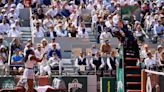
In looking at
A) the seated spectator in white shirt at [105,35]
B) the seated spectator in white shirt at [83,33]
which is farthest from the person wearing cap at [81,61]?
the seated spectator in white shirt at [83,33]

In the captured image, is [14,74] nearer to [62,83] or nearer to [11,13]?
[62,83]

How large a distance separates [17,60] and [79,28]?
385cm

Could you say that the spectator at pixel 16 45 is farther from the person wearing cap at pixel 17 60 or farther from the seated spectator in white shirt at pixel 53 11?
the seated spectator in white shirt at pixel 53 11

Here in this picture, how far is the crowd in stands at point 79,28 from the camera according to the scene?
21647 mm

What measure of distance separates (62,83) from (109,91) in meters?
1.63

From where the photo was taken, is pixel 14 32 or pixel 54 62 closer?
pixel 54 62

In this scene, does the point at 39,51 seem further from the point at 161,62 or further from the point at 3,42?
the point at 161,62

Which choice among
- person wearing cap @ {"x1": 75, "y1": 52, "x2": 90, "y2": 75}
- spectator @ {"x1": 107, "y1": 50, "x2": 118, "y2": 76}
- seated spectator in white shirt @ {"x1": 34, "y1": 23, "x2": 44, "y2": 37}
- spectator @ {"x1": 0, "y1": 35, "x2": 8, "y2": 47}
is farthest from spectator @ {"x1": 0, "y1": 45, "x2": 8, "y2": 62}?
spectator @ {"x1": 107, "y1": 50, "x2": 118, "y2": 76}

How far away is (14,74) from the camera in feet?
69.1

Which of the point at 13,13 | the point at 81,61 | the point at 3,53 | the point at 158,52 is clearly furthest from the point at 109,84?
the point at 13,13

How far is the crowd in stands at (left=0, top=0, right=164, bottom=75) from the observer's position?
71.0 feet

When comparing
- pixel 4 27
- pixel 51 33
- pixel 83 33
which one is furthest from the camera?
pixel 83 33

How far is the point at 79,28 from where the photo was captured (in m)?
24.3

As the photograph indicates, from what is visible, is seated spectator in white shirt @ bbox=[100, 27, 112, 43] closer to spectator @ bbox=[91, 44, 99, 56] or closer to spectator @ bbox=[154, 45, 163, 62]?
spectator @ bbox=[91, 44, 99, 56]
